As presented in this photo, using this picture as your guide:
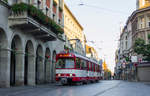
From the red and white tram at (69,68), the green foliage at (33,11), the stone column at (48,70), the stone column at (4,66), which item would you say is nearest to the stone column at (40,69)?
the stone column at (48,70)

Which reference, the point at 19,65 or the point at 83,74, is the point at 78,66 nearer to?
the point at 83,74

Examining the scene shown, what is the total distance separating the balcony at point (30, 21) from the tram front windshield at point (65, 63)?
10.6 ft

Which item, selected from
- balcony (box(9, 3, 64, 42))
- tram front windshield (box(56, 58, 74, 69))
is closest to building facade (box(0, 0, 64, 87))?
balcony (box(9, 3, 64, 42))

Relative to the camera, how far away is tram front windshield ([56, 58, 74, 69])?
25.5 meters

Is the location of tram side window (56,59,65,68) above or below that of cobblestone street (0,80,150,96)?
above

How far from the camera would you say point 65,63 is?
25.7 m

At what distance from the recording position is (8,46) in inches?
847

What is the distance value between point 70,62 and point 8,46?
6.24 m

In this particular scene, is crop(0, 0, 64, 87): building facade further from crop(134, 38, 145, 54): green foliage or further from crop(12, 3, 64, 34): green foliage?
crop(134, 38, 145, 54): green foliage

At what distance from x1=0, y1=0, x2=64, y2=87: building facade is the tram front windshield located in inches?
114

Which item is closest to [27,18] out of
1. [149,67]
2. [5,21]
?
[5,21]

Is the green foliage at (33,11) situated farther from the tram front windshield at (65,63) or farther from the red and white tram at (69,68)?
the tram front windshield at (65,63)

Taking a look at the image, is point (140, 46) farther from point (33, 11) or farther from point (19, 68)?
point (33, 11)

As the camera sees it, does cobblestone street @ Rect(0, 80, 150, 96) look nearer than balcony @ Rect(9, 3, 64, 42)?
Yes
